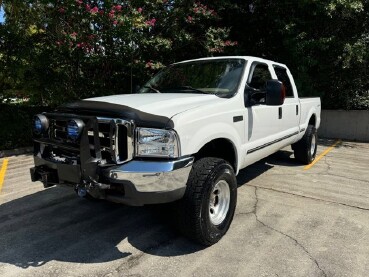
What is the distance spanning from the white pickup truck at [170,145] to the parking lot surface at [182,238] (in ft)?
1.14

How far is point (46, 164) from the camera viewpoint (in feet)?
11.5

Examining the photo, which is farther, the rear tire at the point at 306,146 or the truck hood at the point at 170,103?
the rear tire at the point at 306,146

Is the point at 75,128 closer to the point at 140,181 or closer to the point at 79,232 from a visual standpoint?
the point at 140,181

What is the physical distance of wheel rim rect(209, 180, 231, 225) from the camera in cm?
371

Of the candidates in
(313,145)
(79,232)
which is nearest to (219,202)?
(79,232)

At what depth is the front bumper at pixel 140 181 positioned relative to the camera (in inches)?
117

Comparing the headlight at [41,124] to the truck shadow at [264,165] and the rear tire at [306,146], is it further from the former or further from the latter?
the rear tire at [306,146]

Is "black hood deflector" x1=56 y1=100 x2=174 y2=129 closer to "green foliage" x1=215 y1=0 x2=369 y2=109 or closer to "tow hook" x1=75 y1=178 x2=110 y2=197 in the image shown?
"tow hook" x1=75 y1=178 x2=110 y2=197

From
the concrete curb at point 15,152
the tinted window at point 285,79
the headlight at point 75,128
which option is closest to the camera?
the headlight at point 75,128

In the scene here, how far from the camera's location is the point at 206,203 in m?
3.36

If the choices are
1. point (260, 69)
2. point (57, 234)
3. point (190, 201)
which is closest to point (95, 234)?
point (57, 234)

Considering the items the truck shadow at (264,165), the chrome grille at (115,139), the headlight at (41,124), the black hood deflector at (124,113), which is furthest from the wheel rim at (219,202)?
the truck shadow at (264,165)

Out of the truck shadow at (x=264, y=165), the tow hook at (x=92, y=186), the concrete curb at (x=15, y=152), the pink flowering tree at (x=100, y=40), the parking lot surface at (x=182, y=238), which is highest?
the pink flowering tree at (x=100, y=40)

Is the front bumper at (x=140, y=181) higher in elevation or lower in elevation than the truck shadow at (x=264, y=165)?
higher
